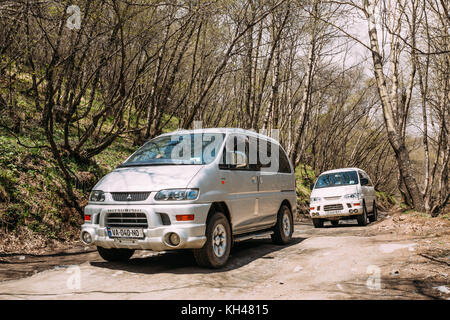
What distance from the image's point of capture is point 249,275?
18.7ft

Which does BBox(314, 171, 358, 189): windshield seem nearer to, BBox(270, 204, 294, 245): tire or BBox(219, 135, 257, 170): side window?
BBox(270, 204, 294, 245): tire

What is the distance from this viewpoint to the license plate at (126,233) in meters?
5.54

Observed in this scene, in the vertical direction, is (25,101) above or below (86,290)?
above

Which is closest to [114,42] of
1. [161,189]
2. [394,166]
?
[161,189]

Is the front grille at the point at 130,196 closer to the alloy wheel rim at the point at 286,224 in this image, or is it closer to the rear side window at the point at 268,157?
the rear side window at the point at 268,157

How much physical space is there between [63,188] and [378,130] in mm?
30785

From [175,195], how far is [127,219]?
0.76 m

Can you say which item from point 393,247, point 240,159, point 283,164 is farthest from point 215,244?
point 283,164

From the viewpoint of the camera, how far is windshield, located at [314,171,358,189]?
45.5 feet

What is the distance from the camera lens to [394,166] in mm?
42312

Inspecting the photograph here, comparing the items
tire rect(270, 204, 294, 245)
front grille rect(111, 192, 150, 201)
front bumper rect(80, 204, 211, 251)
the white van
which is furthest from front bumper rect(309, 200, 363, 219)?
front grille rect(111, 192, 150, 201)

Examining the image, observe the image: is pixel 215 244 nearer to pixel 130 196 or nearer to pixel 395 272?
pixel 130 196
